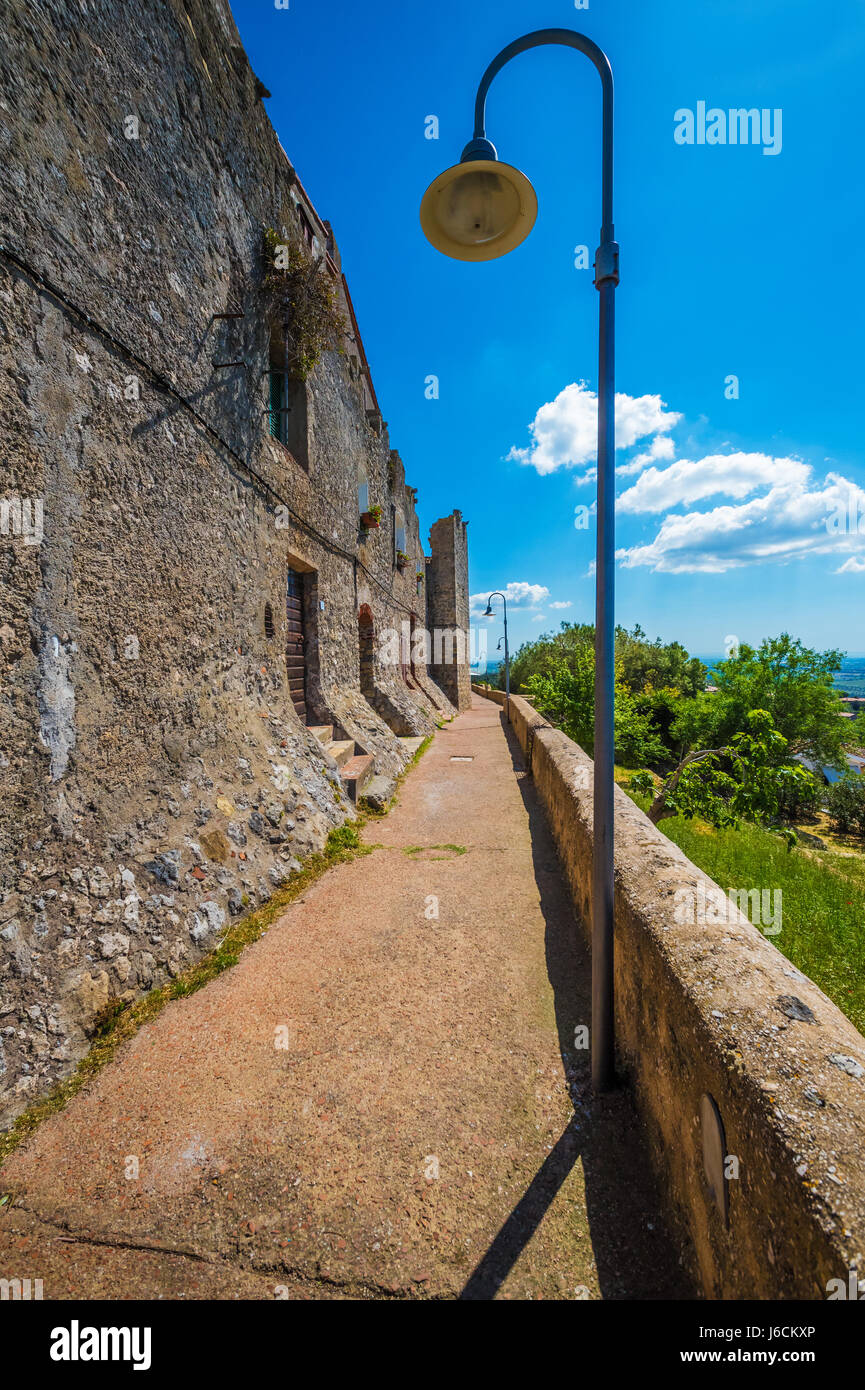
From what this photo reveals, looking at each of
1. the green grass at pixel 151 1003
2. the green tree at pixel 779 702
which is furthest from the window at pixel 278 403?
the green tree at pixel 779 702

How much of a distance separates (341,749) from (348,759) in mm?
238

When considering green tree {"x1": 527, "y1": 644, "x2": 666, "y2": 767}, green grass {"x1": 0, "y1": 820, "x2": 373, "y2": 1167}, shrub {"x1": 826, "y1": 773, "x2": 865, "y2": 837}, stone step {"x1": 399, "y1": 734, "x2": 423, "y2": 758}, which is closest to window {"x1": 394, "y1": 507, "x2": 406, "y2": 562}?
stone step {"x1": 399, "y1": 734, "x2": 423, "y2": 758}

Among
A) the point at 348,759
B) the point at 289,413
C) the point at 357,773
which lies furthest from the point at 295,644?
the point at 289,413

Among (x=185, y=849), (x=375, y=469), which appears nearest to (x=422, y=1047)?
(x=185, y=849)

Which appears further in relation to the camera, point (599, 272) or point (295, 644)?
point (295, 644)

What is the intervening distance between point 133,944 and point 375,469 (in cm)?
1226

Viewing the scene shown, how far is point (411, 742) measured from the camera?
12297 millimetres

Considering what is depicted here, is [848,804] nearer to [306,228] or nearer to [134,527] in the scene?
[306,228]

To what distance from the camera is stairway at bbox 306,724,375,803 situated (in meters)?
7.04

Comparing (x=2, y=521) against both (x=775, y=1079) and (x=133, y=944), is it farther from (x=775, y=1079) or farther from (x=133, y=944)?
A: (x=775, y=1079)

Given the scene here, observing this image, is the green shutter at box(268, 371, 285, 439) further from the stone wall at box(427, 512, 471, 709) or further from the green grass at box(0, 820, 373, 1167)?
the stone wall at box(427, 512, 471, 709)

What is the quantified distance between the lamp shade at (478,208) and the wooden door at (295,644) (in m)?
5.38

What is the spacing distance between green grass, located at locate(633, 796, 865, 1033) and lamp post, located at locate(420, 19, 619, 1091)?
2.35 metres
